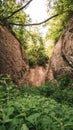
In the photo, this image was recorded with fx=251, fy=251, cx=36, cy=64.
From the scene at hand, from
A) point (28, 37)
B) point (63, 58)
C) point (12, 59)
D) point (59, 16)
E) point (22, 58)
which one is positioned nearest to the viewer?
point (63, 58)

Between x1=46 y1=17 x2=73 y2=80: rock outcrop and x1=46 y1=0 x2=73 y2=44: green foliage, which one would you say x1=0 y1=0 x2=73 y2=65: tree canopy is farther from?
x1=46 y1=17 x2=73 y2=80: rock outcrop

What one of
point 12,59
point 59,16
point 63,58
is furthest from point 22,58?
point 59,16

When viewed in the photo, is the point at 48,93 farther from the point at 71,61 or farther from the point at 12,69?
the point at 12,69

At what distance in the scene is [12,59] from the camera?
12422 millimetres

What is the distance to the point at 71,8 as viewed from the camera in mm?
13086

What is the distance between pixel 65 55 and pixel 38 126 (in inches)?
364

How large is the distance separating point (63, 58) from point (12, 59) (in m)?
2.53

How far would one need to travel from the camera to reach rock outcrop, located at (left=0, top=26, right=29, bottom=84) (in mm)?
11728

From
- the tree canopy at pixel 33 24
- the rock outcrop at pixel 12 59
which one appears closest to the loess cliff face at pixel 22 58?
the rock outcrop at pixel 12 59

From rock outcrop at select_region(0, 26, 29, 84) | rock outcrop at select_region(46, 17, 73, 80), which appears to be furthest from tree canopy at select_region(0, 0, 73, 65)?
rock outcrop at select_region(46, 17, 73, 80)

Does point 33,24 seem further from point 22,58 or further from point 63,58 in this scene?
point 63,58

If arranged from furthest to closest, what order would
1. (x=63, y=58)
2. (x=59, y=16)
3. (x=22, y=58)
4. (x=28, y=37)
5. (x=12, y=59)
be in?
(x=28, y=37) < (x=59, y=16) < (x=22, y=58) < (x=12, y=59) < (x=63, y=58)

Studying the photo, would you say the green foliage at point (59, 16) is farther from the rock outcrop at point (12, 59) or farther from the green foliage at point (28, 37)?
the rock outcrop at point (12, 59)

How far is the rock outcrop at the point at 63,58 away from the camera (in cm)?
1116
